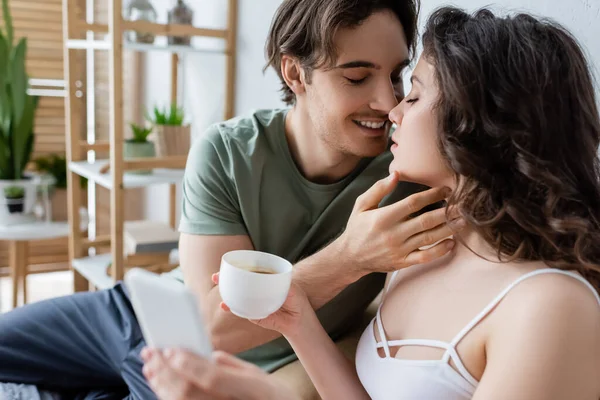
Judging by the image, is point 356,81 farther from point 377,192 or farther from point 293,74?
point 377,192

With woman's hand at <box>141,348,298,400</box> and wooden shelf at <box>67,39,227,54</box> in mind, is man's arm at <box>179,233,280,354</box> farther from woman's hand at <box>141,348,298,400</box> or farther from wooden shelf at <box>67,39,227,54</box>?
wooden shelf at <box>67,39,227,54</box>

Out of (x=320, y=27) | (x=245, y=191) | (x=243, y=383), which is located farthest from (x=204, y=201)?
(x=243, y=383)

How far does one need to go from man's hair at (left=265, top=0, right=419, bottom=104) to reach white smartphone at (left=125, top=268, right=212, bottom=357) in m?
0.84

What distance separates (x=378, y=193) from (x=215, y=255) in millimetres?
458

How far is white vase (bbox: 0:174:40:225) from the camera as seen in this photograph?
2.55 m

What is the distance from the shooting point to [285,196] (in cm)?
142

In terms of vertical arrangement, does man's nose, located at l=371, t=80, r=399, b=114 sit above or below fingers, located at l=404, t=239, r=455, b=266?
above

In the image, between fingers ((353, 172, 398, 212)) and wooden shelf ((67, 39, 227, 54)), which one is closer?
fingers ((353, 172, 398, 212))

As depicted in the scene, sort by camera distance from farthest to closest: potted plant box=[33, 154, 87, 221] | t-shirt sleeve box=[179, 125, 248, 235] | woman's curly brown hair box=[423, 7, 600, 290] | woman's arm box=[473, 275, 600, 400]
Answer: potted plant box=[33, 154, 87, 221], t-shirt sleeve box=[179, 125, 248, 235], woman's curly brown hair box=[423, 7, 600, 290], woman's arm box=[473, 275, 600, 400]

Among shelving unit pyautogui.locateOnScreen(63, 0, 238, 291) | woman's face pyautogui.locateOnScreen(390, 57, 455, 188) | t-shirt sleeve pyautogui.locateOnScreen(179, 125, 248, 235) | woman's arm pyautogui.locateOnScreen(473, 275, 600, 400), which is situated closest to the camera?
woman's arm pyautogui.locateOnScreen(473, 275, 600, 400)

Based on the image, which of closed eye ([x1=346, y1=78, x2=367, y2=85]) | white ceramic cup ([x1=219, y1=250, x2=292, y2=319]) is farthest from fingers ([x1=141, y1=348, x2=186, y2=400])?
closed eye ([x1=346, y1=78, x2=367, y2=85])

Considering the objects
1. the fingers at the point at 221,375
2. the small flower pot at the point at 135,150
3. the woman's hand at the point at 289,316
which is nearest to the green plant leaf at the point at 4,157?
the small flower pot at the point at 135,150

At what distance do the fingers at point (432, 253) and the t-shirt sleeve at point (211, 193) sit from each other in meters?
0.49

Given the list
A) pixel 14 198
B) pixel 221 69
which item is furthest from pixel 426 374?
pixel 14 198
